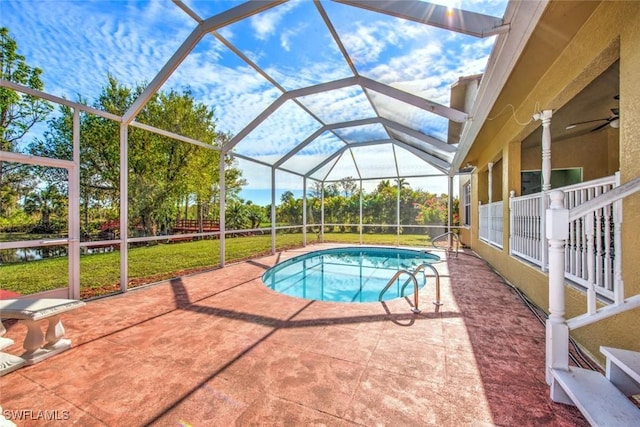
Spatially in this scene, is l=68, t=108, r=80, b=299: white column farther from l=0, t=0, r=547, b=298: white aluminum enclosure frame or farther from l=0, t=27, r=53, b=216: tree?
l=0, t=27, r=53, b=216: tree

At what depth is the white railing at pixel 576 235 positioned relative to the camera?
7.56 ft

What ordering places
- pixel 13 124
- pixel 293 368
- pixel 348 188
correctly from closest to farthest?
pixel 293 368 < pixel 13 124 < pixel 348 188

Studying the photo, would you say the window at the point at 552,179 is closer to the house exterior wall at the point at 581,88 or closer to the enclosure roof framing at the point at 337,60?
the enclosure roof framing at the point at 337,60

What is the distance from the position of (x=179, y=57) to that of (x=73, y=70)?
422 cm

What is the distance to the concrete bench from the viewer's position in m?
2.53

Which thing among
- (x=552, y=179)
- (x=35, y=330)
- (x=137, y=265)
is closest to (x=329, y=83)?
(x=35, y=330)

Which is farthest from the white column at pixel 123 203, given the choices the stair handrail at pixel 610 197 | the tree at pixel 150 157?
the stair handrail at pixel 610 197

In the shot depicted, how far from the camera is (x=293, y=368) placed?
97.6 inches

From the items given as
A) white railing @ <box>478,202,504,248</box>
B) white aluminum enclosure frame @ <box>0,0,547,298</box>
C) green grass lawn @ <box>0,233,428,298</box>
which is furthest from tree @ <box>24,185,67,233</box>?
white railing @ <box>478,202,504,248</box>

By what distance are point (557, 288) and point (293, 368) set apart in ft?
7.57

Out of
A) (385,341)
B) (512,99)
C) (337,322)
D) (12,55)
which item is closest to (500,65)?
(512,99)

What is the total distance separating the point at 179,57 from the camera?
4.21m

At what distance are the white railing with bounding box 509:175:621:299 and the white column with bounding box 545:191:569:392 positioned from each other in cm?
20

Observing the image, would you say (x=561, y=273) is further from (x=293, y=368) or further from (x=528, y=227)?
(x=528, y=227)
